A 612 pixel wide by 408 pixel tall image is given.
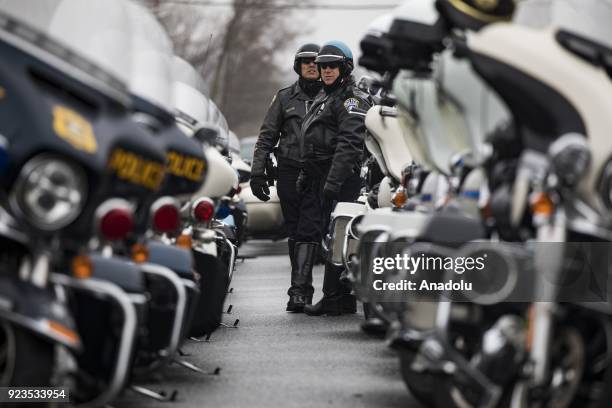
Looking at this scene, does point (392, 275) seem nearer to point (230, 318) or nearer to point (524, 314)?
point (524, 314)

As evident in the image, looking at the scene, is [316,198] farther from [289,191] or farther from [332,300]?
[332,300]

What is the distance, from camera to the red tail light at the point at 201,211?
838 centimetres

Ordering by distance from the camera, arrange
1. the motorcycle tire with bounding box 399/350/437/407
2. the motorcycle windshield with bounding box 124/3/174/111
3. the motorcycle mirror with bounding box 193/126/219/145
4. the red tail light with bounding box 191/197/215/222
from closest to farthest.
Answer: the motorcycle windshield with bounding box 124/3/174/111, the motorcycle tire with bounding box 399/350/437/407, the motorcycle mirror with bounding box 193/126/219/145, the red tail light with bounding box 191/197/215/222

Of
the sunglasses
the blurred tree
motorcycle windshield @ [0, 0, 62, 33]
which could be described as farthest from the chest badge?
the blurred tree

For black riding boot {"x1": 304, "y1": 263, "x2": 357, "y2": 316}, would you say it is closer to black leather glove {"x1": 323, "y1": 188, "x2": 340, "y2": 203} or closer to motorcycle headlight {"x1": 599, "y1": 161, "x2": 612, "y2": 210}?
black leather glove {"x1": 323, "y1": 188, "x2": 340, "y2": 203}

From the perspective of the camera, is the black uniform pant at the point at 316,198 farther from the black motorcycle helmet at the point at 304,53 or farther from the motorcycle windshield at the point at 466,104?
the motorcycle windshield at the point at 466,104

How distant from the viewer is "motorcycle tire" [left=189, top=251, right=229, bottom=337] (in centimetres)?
811

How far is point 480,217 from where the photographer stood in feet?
21.8

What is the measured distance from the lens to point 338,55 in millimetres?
11641

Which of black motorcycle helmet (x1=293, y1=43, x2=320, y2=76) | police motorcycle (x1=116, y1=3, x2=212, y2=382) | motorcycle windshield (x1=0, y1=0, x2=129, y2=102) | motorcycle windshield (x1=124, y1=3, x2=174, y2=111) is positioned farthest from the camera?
black motorcycle helmet (x1=293, y1=43, x2=320, y2=76)

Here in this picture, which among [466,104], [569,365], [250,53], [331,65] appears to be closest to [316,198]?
[331,65]

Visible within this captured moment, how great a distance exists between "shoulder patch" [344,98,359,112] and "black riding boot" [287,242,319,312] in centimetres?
106

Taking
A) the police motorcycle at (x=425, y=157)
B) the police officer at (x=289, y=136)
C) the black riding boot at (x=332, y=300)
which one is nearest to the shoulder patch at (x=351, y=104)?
the police officer at (x=289, y=136)

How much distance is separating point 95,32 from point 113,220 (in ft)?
3.03
